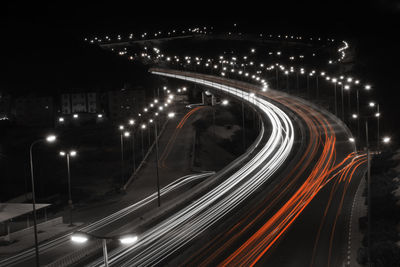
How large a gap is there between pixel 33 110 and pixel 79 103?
36.0 feet

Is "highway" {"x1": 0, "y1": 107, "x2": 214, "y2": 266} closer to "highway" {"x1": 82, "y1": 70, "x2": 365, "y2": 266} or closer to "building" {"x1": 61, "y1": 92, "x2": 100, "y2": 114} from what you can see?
"highway" {"x1": 82, "y1": 70, "x2": 365, "y2": 266}

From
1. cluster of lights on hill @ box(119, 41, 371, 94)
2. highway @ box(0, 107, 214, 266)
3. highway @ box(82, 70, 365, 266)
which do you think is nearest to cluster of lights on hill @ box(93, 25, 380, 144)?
cluster of lights on hill @ box(119, 41, 371, 94)

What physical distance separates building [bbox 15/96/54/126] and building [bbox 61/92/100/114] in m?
4.85

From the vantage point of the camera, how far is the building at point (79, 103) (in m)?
103

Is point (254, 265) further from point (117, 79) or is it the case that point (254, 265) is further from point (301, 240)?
point (117, 79)

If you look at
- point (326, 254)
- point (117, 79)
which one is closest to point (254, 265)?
point (326, 254)

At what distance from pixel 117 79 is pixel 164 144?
7388cm

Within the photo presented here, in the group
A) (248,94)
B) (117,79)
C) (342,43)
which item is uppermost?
(342,43)

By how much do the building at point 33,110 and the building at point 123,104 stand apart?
45.9ft

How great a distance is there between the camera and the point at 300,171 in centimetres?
4412

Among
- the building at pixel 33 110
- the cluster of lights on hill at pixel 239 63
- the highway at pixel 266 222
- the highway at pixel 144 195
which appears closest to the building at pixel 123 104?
the building at pixel 33 110

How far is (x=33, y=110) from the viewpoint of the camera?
96.8 metres

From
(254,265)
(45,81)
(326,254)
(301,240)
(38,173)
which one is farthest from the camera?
(45,81)

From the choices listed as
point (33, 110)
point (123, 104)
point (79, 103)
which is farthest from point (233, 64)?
point (33, 110)
